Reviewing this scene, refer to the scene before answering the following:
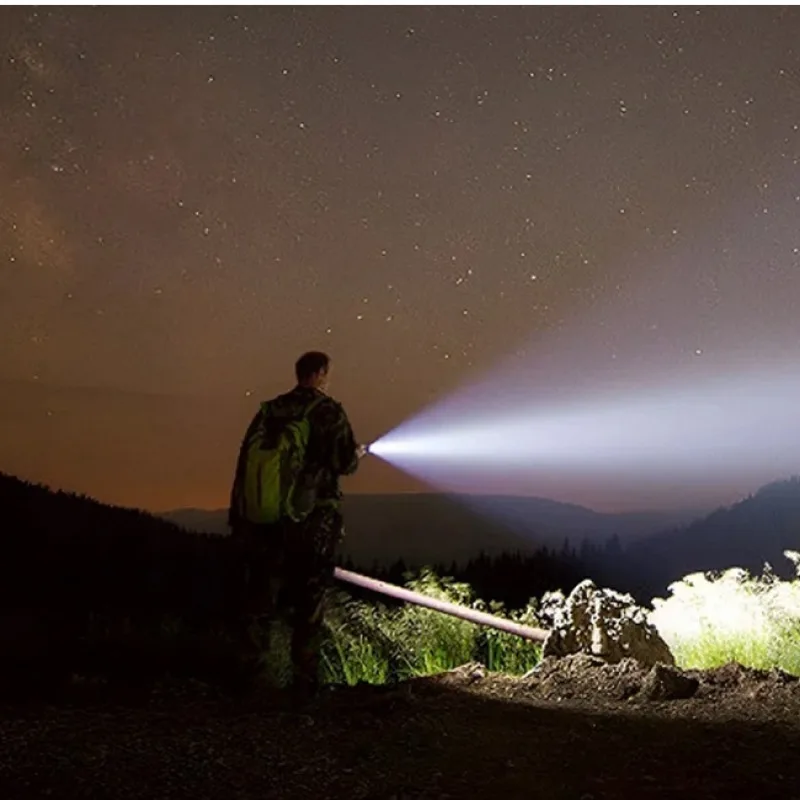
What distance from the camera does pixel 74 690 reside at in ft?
21.0

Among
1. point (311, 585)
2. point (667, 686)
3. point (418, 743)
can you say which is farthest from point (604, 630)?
point (418, 743)

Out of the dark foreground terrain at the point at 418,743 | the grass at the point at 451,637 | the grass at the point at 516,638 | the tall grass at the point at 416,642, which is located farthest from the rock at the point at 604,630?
the tall grass at the point at 416,642

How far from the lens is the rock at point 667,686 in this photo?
6309mm

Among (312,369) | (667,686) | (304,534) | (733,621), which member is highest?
(312,369)

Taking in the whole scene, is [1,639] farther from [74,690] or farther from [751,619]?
[751,619]

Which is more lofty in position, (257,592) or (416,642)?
(257,592)

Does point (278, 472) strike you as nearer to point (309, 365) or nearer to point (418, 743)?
point (309, 365)

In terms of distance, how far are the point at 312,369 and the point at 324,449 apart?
20.2 inches

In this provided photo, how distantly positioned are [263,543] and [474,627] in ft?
11.6

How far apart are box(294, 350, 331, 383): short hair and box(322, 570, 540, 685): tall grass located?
300cm

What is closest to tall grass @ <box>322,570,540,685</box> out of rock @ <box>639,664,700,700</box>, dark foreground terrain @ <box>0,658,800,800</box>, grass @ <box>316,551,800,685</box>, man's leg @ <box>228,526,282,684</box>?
grass @ <box>316,551,800,685</box>

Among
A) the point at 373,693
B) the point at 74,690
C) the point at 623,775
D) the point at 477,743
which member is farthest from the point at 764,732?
the point at 74,690

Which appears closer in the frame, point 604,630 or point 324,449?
point 324,449

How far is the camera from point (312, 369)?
21.7 feet
